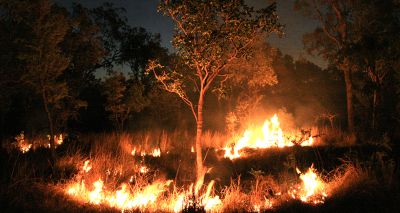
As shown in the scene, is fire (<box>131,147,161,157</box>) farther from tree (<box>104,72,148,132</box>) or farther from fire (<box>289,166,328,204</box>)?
fire (<box>289,166,328,204</box>)

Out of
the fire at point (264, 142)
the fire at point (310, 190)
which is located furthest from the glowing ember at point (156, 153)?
the fire at point (310, 190)

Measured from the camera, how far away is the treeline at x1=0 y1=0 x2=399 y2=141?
9.30m

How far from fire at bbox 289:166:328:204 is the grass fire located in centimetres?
4

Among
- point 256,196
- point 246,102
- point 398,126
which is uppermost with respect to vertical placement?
point 246,102

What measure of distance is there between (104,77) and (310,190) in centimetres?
1033

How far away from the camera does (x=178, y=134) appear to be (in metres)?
16.0

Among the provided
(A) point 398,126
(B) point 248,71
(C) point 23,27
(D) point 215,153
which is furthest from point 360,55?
(C) point 23,27

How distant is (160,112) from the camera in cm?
1727

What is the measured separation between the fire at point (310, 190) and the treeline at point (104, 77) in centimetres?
321

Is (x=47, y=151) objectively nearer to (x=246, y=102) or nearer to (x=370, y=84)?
(x=246, y=102)

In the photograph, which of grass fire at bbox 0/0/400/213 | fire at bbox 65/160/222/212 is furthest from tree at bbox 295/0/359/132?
fire at bbox 65/160/222/212

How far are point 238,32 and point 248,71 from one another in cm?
860

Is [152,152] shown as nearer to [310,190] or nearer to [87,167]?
[87,167]

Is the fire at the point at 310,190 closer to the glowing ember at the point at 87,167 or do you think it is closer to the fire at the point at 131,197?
the fire at the point at 131,197
